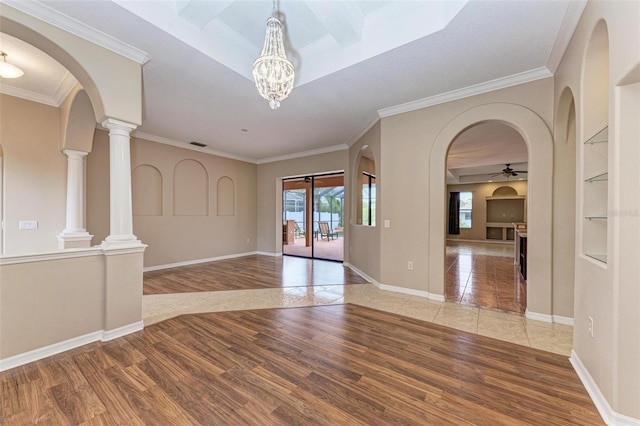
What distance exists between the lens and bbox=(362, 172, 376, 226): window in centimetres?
586

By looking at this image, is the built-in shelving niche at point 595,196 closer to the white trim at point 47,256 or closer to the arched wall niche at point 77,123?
the white trim at point 47,256

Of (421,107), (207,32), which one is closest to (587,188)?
(421,107)

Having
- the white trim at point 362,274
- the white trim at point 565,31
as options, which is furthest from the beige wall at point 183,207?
the white trim at point 565,31

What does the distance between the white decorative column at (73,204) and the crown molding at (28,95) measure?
2.39 feet

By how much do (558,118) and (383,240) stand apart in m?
2.56

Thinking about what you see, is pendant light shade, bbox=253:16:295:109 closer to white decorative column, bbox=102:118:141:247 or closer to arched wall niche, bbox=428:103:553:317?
white decorative column, bbox=102:118:141:247

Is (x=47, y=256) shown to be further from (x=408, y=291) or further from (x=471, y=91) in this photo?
(x=471, y=91)

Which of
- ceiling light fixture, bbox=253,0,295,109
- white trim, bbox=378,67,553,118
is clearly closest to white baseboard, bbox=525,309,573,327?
white trim, bbox=378,67,553,118

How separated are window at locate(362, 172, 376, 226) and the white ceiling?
90.6 inches

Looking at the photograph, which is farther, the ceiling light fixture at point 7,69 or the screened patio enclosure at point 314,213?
the screened patio enclosure at point 314,213

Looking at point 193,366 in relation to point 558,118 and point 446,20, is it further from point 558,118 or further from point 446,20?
point 558,118

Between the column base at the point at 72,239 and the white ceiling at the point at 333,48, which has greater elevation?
the white ceiling at the point at 333,48

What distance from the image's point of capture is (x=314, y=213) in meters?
7.47

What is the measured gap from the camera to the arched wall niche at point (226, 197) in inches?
267
